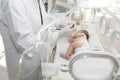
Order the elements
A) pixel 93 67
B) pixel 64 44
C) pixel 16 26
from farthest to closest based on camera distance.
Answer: pixel 64 44
pixel 16 26
pixel 93 67

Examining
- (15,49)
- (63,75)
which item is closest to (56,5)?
(15,49)

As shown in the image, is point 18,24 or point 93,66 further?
point 18,24

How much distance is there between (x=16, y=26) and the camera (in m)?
1.18

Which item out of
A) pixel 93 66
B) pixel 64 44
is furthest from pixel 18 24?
pixel 93 66

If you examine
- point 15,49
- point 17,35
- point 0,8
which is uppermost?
point 0,8

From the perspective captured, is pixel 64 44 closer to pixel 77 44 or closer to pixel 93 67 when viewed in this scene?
pixel 77 44

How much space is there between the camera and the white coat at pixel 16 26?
46.4 inches

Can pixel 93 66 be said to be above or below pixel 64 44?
above

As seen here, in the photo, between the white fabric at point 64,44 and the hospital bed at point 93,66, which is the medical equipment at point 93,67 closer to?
the hospital bed at point 93,66

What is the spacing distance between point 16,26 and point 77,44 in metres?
0.40

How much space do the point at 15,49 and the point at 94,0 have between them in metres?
0.69

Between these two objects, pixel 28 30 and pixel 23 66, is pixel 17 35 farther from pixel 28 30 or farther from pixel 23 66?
pixel 23 66

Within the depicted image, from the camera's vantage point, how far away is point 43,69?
0.76m

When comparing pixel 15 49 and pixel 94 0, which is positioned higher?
pixel 94 0
